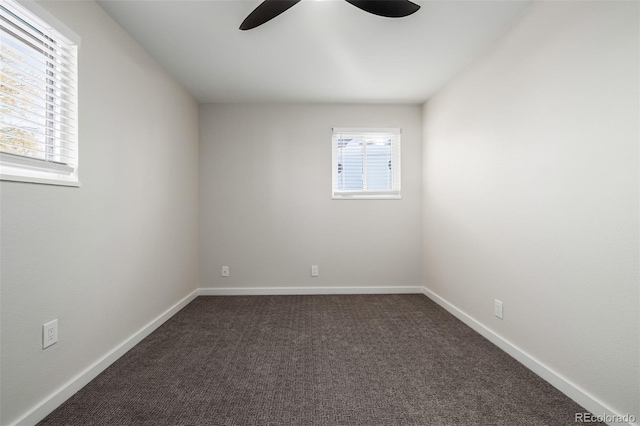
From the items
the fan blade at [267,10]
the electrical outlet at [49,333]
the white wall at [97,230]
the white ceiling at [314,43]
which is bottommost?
the electrical outlet at [49,333]

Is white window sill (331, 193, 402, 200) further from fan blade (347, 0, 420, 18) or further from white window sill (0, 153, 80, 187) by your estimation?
white window sill (0, 153, 80, 187)

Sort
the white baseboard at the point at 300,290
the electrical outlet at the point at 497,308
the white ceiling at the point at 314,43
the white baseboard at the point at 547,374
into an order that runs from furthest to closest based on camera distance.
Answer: the white baseboard at the point at 300,290 → the electrical outlet at the point at 497,308 → the white ceiling at the point at 314,43 → the white baseboard at the point at 547,374

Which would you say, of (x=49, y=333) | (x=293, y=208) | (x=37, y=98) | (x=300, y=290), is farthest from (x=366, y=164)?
(x=49, y=333)

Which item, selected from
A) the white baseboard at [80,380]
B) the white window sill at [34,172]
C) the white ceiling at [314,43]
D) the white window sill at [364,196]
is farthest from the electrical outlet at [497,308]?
the white window sill at [34,172]

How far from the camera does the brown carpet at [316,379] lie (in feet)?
5.25

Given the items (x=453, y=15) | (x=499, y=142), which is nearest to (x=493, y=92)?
(x=499, y=142)

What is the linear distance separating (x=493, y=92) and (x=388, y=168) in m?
1.69

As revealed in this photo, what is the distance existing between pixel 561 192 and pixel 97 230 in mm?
2862

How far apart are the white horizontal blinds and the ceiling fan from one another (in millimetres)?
1074

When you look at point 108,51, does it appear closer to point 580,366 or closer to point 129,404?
point 129,404

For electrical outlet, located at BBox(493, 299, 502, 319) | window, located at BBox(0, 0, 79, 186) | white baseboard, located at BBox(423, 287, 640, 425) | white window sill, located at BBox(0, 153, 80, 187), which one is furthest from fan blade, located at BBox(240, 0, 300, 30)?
white baseboard, located at BBox(423, 287, 640, 425)

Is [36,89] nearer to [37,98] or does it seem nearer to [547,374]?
[37,98]

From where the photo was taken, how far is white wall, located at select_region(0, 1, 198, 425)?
4.88 ft

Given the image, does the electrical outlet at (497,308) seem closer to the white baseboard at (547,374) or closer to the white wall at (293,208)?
the white baseboard at (547,374)
